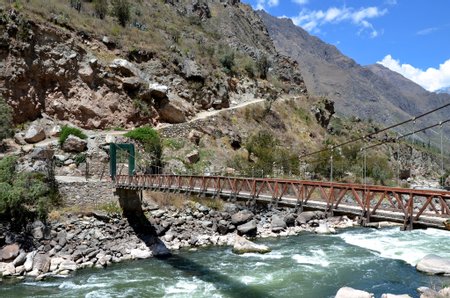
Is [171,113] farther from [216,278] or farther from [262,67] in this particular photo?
[216,278]

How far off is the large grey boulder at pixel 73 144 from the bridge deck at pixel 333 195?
21.5ft

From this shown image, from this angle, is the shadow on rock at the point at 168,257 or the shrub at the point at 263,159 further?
the shrub at the point at 263,159

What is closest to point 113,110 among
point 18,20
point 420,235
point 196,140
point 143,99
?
point 143,99

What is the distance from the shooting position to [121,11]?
3409 centimetres

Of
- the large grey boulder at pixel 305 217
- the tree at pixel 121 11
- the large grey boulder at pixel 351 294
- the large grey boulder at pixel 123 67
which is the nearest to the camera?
the large grey boulder at pixel 351 294

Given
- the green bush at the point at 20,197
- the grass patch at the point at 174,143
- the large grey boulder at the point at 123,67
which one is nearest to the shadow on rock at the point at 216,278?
the green bush at the point at 20,197

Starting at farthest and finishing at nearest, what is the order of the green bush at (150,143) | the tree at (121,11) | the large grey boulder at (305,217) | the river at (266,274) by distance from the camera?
1. the tree at (121,11)
2. the green bush at (150,143)
3. the large grey boulder at (305,217)
4. the river at (266,274)

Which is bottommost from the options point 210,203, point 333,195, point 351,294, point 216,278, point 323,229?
point 216,278

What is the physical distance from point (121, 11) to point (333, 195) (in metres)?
29.8

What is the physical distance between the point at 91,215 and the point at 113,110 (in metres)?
10.7

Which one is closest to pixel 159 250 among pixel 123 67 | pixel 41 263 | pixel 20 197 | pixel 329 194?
pixel 41 263

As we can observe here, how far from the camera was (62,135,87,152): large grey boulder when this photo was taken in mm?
21812

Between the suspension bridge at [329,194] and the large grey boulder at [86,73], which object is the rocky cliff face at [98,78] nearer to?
the large grey boulder at [86,73]

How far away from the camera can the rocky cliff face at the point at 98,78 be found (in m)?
24.0
